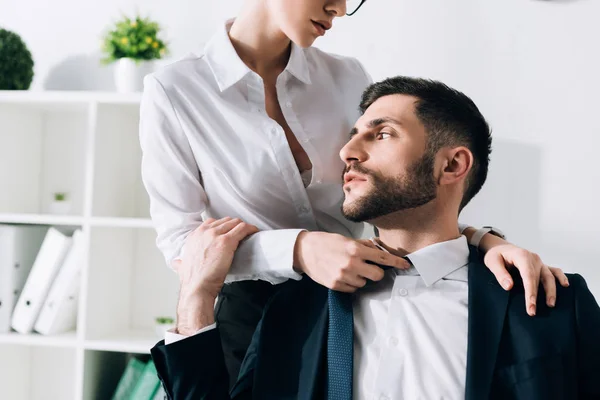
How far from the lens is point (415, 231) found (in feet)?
5.19

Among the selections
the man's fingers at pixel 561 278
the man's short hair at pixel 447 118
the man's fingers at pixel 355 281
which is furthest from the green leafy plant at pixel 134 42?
the man's fingers at pixel 561 278

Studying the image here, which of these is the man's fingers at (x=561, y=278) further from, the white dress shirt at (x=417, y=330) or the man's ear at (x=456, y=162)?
the man's ear at (x=456, y=162)

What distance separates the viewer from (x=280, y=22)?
156 cm

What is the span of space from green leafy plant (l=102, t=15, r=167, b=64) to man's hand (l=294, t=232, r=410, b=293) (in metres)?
1.51

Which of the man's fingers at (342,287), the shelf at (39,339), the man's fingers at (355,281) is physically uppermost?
the man's fingers at (355,281)

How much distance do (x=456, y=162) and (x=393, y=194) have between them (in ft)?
0.59

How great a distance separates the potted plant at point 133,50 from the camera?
8.83 ft

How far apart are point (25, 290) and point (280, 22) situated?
1646mm

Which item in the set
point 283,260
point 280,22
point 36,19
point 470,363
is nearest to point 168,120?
point 280,22

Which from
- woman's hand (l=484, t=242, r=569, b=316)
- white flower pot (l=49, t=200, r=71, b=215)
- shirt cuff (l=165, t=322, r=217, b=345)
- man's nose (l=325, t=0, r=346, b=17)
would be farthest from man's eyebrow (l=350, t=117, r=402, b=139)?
white flower pot (l=49, t=200, r=71, b=215)

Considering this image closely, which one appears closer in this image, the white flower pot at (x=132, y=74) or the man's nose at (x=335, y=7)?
the man's nose at (x=335, y=7)

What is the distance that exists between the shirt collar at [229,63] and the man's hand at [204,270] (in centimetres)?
36

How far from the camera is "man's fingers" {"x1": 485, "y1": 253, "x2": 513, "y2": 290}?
4.59 ft

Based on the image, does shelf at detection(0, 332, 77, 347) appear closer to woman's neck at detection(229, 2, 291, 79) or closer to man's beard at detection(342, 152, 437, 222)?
woman's neck at detection(229, 2, 291, 79)
